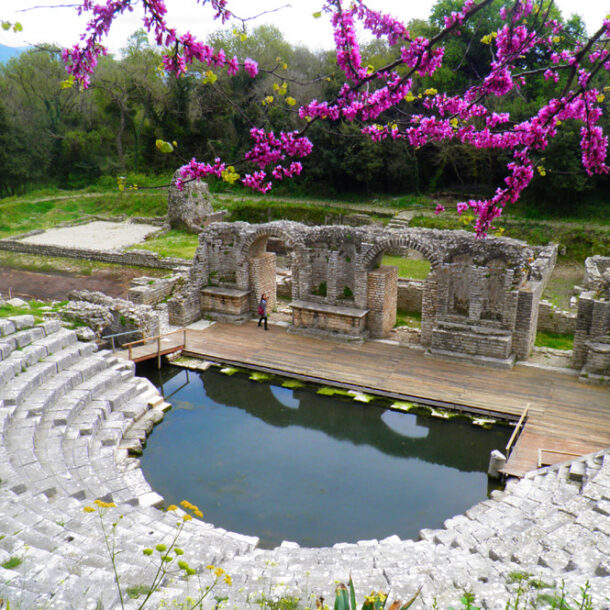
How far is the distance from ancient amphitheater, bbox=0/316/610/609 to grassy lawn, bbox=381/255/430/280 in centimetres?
1174

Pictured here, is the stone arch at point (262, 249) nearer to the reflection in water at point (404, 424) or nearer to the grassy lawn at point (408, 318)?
the grassy lawn at point (408, 318)

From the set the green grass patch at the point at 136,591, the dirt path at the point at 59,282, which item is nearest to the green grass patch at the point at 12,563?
the green grass patch at the point at 136,591

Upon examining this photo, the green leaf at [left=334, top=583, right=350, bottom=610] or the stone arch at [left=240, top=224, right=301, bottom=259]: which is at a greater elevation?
the stone arch at [left=240, top=224, right=301, bottom=259]

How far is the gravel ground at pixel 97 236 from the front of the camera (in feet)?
85.5

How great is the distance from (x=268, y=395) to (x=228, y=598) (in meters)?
8.06

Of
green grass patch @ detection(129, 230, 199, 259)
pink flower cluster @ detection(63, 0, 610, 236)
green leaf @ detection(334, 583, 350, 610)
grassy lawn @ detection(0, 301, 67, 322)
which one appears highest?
pink flower cluster @ detection(63, 0, 610, 236)

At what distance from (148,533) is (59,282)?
1612cm

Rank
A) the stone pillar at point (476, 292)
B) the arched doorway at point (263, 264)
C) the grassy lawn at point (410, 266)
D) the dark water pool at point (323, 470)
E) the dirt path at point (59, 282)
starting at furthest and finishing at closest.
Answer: the grassy lawn at point (410, 266), the dirt path at point (59, 282), the arched doorway at point (263, 264), the stone pillar at point (476, 292), the dark water pool at point (323, 470)

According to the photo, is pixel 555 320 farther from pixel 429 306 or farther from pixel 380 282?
pixel 380 282

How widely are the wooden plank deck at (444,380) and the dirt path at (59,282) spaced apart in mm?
6320

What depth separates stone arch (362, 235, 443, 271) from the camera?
13.9 m

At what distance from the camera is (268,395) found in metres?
12.9

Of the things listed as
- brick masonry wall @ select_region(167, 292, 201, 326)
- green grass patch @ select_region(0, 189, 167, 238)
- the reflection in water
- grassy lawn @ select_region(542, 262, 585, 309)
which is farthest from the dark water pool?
green grass patch @ select_region(0, 189, 167, 238)

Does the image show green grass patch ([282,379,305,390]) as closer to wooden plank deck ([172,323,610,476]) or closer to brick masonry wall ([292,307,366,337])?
wooden plank deck ([172,323,610,476])
